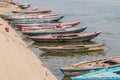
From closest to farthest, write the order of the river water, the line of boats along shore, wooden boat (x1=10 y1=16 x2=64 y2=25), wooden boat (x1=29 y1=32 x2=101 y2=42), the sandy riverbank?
the sandy riverbank < the line of boats along shore < the river water < wooden boat (x1=29 y1=32 x2=101 y2=42) < wooden boat (x1=10 y1=16 x2=64 y2=25)

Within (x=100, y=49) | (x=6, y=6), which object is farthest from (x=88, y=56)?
(x=6, y=6)

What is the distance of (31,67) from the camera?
22703 millimetres

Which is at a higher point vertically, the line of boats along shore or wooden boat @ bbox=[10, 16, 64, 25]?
the line of boats along shore

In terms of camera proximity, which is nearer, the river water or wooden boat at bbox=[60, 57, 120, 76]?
wooden boat at bbox=[60, 57, 120, 76]

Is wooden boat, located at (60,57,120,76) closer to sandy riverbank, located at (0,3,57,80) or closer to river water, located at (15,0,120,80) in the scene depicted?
sandy riverbank, located at (0,3,57,80)

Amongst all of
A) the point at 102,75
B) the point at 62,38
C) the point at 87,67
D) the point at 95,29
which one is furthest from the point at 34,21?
the point at 102,75

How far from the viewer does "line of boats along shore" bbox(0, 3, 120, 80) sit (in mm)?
20452

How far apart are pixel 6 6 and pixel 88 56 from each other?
38466 millimetres

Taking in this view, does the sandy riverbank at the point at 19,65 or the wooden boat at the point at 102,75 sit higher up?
the wooden boat at the point at 102,75

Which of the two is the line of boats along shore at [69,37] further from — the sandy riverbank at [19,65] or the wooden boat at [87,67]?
the sandy riverbank at [19,65]

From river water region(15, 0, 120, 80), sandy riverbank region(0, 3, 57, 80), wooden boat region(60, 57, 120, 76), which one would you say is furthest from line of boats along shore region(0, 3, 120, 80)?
sandy riverbank region(0, 3, 57, 80)

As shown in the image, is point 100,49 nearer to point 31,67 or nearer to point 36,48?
point 36,48

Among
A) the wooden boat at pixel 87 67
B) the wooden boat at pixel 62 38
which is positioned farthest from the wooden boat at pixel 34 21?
the wooden boat at pixel 87 67

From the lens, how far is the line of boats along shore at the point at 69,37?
20.5 metres
